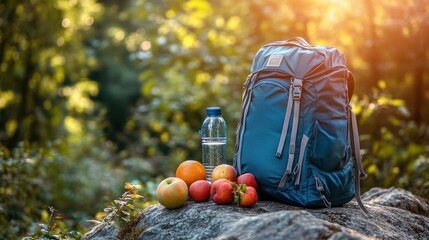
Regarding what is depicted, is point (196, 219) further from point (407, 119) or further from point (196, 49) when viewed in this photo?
point (407, 119)

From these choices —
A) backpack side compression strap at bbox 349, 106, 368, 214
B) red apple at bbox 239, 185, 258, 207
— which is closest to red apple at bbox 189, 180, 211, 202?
red apple at bbox 239, 185, 258, 207

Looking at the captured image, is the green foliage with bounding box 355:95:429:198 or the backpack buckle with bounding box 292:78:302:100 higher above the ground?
the backpack buckle with bounding box 292:78:302:100

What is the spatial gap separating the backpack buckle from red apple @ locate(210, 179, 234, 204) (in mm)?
604

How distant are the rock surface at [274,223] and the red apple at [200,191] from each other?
0.04m

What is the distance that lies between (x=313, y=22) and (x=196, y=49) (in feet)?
5.56

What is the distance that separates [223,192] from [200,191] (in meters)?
0.19

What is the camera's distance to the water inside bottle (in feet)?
14.6

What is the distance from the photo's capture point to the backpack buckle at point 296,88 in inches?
145

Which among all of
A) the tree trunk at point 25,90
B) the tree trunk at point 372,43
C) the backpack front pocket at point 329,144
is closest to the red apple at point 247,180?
the backpack front pocket at point 329,144

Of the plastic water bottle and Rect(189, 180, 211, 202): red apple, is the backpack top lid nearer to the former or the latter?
the plastic water bottle

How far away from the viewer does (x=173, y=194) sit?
12.0ft

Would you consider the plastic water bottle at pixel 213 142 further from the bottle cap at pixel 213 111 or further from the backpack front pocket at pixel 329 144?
the backpack front pocket at pixel 329 144

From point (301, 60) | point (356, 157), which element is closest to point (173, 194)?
point (301, 60)

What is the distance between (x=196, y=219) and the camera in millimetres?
3543
